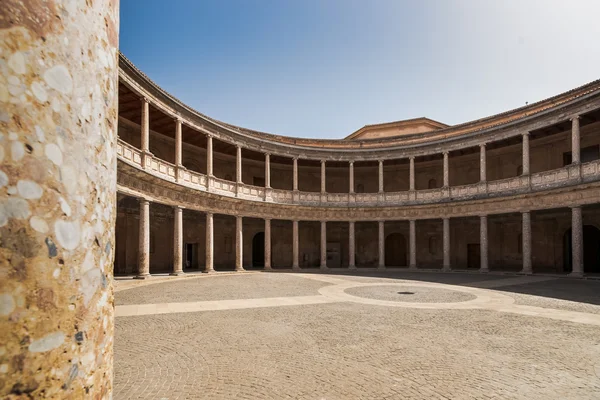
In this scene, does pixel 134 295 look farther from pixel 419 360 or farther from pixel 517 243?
pixel 517 243

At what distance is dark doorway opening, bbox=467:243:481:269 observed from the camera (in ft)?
96.8

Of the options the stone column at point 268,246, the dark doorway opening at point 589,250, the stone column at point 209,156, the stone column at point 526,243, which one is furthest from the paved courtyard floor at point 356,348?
the dark doorway opening at point 589,250

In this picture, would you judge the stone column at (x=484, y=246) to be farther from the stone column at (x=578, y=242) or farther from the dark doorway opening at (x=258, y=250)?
the dark doorway opening at (x=258, y=250)

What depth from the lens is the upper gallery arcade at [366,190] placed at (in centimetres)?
2039

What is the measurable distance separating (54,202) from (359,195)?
96.3ft

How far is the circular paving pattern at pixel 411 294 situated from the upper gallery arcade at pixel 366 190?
11161 millimetres

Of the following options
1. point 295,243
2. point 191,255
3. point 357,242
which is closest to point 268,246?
point 295,243

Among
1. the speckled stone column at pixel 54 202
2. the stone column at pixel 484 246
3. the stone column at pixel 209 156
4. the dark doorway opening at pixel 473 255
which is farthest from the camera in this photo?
the dark doorway opening at pixel 473 255

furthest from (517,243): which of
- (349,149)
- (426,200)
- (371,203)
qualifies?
(349,149)

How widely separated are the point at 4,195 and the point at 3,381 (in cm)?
62

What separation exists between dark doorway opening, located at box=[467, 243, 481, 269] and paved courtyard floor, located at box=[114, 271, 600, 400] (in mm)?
18268

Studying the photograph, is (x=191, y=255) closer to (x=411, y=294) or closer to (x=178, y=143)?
(x=178, y=143)

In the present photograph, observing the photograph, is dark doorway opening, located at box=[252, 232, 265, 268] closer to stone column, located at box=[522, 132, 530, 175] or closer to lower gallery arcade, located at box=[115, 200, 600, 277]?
lower gallery arcade, located at box=[115, 200, 600, 277]

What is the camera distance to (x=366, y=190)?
34.1 m
